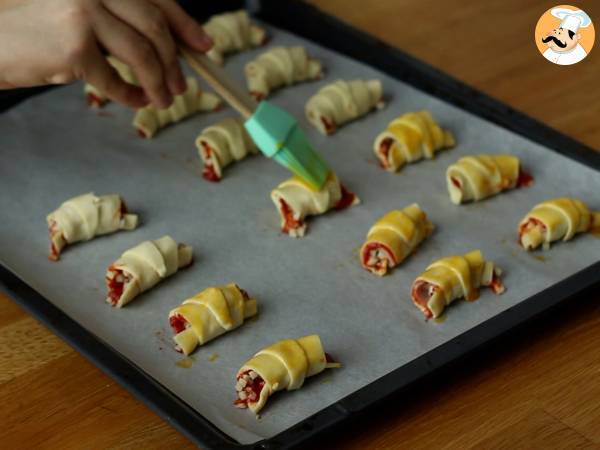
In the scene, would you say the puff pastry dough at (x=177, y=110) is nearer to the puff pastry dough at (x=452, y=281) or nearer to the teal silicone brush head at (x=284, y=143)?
the teal silicone brush head at (x=284, y=143)

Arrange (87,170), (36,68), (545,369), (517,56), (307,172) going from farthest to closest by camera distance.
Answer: (517,56)
(87,170)
(307,172)
(36,68)
(545,369)

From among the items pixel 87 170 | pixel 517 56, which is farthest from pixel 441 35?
pixel 87 170

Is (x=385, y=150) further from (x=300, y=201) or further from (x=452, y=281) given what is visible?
(x=452, y=281)

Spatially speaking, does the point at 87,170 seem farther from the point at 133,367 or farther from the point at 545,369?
the point at 545,369

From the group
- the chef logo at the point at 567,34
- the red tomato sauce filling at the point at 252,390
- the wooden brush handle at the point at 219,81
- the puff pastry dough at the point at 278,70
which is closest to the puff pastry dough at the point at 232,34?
the puff pastry dough at the point at 278,70

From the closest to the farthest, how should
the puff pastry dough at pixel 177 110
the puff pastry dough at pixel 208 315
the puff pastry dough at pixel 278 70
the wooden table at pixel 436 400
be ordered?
the wooden table at pixel 436 400, the puff pastry dough at pixel 208 315, the puff pastry dough at pixel 177 110, the puff pastry dough at pixel 278 70

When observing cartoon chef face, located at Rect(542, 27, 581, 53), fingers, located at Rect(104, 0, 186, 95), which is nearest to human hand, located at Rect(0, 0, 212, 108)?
fingers, located at Rect(104, 0, 186, 95)
